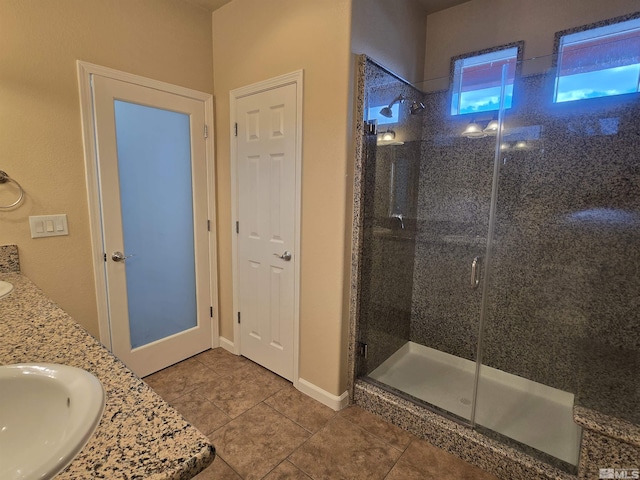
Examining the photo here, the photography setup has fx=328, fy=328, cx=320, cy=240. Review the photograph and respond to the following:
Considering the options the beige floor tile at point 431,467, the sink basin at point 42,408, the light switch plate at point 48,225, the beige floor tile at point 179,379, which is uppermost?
the light switch plate at point 48,225

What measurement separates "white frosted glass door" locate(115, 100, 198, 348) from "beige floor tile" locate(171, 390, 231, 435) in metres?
0.57

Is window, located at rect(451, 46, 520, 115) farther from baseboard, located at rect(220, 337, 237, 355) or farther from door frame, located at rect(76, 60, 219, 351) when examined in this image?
baseboard, located at rect(220, 337, 237, 355)

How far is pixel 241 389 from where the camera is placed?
231 centimetres

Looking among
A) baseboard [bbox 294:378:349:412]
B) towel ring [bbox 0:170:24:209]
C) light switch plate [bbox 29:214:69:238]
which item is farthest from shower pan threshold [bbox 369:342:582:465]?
towel ring [bbox 0:170:24:209]

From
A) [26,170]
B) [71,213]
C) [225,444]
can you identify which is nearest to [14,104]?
[26,170]

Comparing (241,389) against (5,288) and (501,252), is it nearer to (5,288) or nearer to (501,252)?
(5,288)

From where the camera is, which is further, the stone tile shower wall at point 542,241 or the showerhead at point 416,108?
the showerhead at point 416,108

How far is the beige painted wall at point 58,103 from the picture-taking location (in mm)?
1737

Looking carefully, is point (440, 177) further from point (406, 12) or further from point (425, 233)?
point (406, 12)

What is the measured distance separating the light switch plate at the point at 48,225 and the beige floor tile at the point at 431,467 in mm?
2280

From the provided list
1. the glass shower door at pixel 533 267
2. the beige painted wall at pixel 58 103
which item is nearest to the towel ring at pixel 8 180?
the beige painted wall at pixel 58 103

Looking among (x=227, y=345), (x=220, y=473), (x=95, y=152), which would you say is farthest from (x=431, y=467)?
(x=95, y=152)

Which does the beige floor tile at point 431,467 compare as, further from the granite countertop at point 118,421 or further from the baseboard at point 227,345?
the baseboard at point 227,345

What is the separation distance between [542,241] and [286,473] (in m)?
2.14
